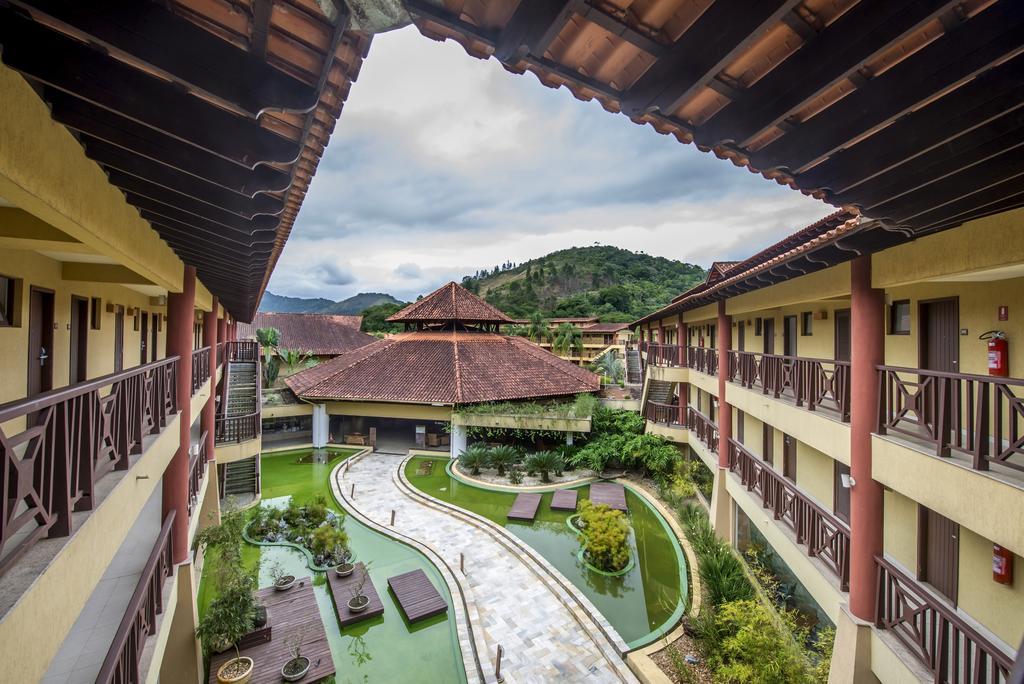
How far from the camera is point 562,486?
19.2m

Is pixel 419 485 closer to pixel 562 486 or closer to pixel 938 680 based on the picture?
pixel 562 486

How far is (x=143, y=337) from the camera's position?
11.6 metres

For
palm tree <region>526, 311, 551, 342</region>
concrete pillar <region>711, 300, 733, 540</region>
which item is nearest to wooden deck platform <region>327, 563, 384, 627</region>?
concrete pillar <region>711, 300, 733, 540</region>

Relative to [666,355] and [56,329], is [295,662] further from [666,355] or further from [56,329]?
[666,355]

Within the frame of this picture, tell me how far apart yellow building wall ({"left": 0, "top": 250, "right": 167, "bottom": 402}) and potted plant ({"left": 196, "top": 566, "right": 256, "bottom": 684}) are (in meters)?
4.75

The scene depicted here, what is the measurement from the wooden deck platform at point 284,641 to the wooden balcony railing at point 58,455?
661 centimetres

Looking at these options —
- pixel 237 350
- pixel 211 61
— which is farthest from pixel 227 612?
pixel 237 350

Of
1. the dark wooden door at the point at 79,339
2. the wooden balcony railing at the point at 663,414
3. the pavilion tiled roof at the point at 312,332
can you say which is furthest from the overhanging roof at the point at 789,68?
the pavilion tiled roof at the point at 312,332

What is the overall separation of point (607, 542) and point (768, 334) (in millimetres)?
7598

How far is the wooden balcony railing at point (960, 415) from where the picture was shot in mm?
4527

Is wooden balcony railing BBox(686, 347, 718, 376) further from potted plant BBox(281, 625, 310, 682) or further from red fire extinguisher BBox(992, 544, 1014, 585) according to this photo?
potted plant BBox(281, 625, 310, 682)

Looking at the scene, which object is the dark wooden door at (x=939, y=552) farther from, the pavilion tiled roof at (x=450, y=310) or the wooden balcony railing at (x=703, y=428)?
A: the pavilion tiled roof at (x=450, y=310)

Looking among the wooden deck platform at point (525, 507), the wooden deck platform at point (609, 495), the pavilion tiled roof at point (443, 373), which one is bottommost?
the wooden deck platform at point (525, 507)

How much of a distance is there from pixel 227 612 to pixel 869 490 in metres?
11.1
